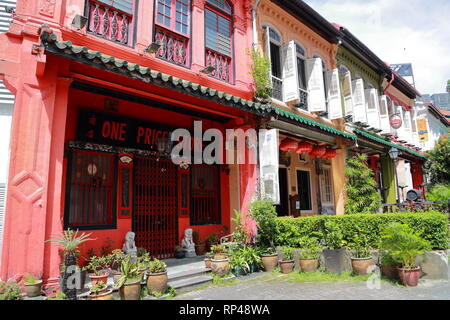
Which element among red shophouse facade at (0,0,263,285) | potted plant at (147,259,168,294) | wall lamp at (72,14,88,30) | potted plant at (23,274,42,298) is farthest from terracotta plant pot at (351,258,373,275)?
wall lamp at (72,14,88,30)

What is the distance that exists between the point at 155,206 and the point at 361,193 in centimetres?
834

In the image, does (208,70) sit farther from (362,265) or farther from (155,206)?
(362,265)

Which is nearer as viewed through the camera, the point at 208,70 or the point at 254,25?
the point at 208,70

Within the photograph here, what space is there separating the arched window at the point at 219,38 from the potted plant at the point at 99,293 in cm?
592

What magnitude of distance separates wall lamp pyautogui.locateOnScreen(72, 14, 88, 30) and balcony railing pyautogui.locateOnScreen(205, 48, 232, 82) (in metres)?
3.50

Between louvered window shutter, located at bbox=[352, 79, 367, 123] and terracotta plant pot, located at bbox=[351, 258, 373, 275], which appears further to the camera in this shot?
louvered window shutter, located at bbox=[352, 79, 367, 123]

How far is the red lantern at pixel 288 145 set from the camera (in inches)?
386

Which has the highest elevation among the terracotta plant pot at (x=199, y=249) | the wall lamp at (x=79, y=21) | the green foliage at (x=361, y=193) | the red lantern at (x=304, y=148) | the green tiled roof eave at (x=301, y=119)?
the wall lamp at (x=79, y=21)

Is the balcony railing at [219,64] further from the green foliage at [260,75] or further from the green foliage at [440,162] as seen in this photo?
the green foliage at [440,162]

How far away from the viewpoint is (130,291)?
5.02 meters

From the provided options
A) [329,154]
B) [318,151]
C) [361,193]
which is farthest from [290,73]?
[361,193]

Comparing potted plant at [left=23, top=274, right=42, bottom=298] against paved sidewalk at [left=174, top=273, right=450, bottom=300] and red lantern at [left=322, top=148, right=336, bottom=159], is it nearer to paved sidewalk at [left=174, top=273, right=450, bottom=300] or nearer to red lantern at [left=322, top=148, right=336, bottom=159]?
paved sidewalk at [left=174, top=273, right=450, bottom=300]

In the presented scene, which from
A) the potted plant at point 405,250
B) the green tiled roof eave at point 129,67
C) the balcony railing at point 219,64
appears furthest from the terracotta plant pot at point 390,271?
the balcony railing at point 219,64

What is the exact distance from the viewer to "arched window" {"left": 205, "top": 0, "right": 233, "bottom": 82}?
27.8ft
